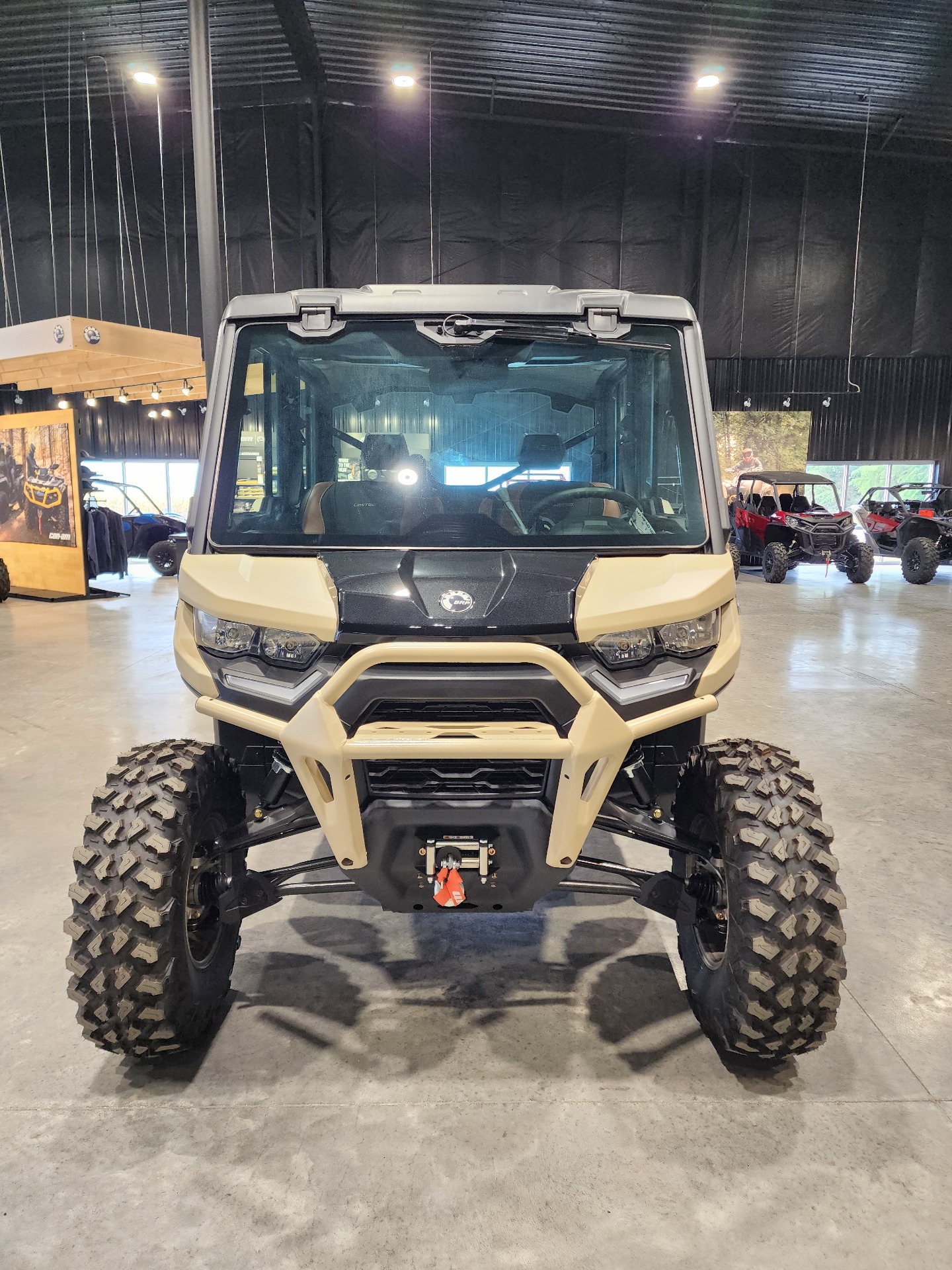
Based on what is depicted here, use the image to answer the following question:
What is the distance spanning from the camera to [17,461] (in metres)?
12.4

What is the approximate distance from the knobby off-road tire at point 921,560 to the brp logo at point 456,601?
1370 cm

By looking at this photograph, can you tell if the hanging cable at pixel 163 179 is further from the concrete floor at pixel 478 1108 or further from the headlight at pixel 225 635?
the headlight at pixel 225 635

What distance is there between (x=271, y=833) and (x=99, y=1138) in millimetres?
825

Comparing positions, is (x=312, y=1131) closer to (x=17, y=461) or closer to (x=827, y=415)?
(x=17, y=461)

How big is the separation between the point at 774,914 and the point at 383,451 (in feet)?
5.43

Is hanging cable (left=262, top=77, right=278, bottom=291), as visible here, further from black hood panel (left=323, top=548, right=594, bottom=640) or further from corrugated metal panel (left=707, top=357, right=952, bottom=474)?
black hood panel (left=323, top=548, right=594, bottom=640)

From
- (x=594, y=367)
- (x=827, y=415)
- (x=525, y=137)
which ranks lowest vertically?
(x=827, y=415)

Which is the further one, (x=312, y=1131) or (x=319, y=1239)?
(x=312, y=1131)

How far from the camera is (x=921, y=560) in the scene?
44.9 ft

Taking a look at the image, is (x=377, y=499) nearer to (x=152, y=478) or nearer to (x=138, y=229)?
(x=138, y=229)

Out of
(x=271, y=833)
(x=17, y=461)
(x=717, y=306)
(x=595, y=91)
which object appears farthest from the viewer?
(x=717, y=306)

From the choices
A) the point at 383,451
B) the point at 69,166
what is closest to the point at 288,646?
the point at 383,451

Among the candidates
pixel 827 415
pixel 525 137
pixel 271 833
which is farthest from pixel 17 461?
pixel 827 415

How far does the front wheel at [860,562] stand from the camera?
13.8m
